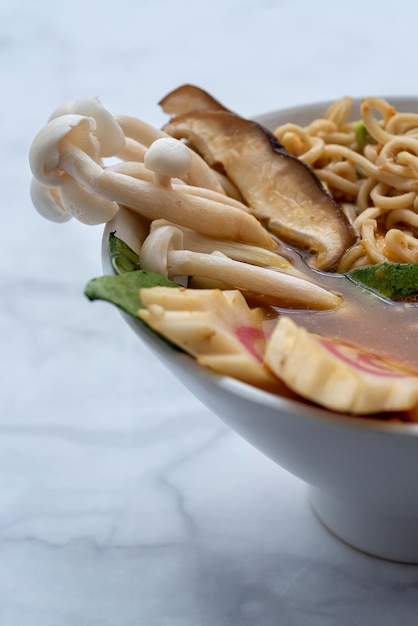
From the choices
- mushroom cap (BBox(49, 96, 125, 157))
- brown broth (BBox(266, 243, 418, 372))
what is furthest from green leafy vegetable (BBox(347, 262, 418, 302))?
mushroom cap (BBox(49, 96, 125, 157))

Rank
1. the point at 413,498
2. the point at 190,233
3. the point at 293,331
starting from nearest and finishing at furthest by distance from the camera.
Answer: the point at 293,331
the point at 413,498
the point at 190,233

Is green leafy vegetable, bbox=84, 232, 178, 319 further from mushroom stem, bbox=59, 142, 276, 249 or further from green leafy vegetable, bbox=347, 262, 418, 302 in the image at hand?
green leafy vegetable, bbox=347, 262, 418, 302

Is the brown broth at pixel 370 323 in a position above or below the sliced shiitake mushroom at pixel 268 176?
below

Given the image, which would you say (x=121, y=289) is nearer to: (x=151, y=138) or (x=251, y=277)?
(x=251, y=277)

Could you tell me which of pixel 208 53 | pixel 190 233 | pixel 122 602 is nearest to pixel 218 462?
pixel 122 602

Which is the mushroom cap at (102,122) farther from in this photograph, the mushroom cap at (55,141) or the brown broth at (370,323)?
the brown broth at (370,323)

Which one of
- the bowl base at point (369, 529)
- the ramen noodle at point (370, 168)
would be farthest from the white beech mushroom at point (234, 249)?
the bowl base at point (369, 529)

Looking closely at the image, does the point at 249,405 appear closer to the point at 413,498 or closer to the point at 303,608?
the point at 413,498

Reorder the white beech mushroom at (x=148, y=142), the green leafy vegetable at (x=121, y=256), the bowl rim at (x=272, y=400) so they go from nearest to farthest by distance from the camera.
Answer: the bowl rim at (x=272, y=400) → the green leafy vegetable at (x=121, y=256) → the white beech mushroom at (x=148, y=142)
